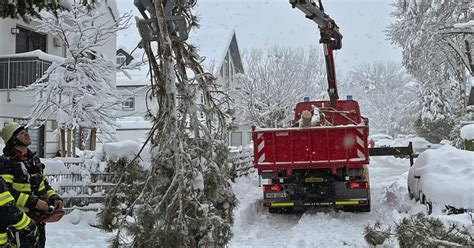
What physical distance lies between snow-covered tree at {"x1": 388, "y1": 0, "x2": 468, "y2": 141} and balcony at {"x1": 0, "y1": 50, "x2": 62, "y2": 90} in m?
19.1

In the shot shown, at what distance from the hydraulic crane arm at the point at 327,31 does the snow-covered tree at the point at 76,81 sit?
6.56m

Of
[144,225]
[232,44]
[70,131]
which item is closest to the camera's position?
[144,225]

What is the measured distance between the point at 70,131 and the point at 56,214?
11674 mm

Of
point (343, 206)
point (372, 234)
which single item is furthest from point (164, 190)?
point (343, 206)

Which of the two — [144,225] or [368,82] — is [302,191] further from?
[368,82]

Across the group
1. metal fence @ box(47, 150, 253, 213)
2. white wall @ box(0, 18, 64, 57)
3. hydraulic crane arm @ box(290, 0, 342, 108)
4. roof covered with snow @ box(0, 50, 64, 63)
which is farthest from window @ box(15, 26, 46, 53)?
hydraulic crane arm @ box(290, 0, 342, 108)

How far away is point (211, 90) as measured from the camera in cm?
528

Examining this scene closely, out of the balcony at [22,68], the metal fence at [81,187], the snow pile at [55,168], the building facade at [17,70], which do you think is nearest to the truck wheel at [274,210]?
the metal fence at [81,187]

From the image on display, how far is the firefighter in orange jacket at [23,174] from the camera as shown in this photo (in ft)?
14.1

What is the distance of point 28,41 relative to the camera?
1684cm

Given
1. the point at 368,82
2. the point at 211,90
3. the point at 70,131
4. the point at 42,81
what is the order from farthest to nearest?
1. the point at 368,82
2. the point at 70,131
3. the point at 42,81
4. the point at 211,90

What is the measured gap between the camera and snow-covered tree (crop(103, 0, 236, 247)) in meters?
4.21

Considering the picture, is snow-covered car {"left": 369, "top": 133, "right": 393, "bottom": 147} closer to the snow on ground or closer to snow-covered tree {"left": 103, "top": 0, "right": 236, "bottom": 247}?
the snow on ground

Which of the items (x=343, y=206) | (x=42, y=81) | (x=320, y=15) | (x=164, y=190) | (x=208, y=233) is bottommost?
(x=343, y=206)
